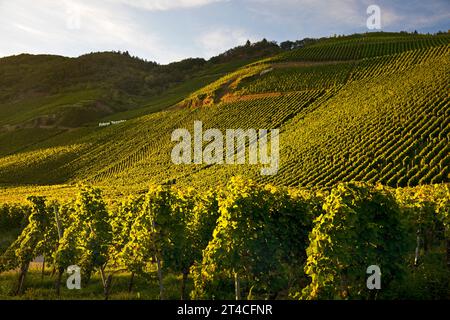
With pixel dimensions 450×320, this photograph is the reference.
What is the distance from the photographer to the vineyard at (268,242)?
15.1m

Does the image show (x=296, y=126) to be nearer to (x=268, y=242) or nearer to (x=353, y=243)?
(x=268, y=242)

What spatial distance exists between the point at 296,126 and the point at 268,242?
60377 mm

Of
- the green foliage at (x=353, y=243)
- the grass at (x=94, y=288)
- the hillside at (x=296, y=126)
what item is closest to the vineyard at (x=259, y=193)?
the green foliage at (x=353, y=243)

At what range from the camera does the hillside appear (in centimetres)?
5056

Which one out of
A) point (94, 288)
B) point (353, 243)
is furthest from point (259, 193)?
point (94, 288)

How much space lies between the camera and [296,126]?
245ft

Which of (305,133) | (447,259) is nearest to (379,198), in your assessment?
(447,259)

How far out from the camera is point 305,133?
68.0m

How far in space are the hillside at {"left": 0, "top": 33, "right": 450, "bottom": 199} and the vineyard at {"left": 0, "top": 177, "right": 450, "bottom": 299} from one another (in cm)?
2510

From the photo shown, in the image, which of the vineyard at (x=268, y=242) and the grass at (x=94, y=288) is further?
the grass at (x=94, y=288)

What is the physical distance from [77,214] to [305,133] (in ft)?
165

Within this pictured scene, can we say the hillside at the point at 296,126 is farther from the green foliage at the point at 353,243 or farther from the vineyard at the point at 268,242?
the green foliage at the point at 353,243

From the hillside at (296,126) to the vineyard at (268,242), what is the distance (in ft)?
82.4

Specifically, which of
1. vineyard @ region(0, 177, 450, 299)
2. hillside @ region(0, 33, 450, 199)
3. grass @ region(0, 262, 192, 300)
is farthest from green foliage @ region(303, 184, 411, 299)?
hillside @ region(0, 33, 450, 199)
